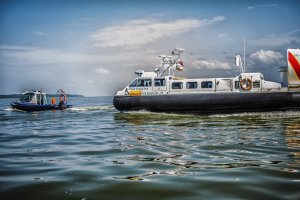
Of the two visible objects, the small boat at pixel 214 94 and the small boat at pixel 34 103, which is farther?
the small boat at pixel 34 103

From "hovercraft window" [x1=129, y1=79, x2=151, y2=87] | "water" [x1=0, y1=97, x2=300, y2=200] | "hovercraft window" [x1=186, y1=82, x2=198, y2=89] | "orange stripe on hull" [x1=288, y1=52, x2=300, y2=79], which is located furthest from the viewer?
"hovercraft window" [x1=129, y1=79, x2=151, y2=87]

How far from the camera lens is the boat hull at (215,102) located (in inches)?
579

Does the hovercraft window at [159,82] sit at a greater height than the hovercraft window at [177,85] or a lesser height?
greater

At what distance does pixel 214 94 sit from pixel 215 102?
0.45m

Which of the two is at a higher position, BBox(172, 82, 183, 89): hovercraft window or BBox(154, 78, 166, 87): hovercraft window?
BBox(154, 78, 166, 87): hovercraft window

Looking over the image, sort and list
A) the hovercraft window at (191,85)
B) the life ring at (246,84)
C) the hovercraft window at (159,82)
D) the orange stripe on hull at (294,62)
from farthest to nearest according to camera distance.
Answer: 1. the hovercraft window at (159,82)
2. the hovercraft window at (191,85)
3. the life ring at (246,84)
4. the orange stripe on hull at (294,62)

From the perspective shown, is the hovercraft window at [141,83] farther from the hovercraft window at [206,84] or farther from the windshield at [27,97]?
the windshield at [27,97]

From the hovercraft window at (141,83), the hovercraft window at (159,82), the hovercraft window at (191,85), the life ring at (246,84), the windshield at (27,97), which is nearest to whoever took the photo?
the life ring at (246,84)

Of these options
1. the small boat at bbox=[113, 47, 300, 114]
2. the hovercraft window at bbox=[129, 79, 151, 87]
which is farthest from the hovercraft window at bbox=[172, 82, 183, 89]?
the hovercraft window at bbox=[129, 79, 151, 87]

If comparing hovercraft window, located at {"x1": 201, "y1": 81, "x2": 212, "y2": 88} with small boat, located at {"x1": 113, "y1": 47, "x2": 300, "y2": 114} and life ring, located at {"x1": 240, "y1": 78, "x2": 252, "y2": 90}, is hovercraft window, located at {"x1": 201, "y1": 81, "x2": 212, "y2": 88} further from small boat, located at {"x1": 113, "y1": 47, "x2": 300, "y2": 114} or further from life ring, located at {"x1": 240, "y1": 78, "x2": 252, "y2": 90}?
life ring, located at {"x1": 240, "y1": 78, "x2": 252, "y2": 90}

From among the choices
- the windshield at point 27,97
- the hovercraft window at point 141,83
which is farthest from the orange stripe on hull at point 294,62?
the windshield at point 27,97

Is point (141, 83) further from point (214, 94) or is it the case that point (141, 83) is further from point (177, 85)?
point (214, 94)

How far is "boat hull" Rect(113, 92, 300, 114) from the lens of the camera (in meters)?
14.7

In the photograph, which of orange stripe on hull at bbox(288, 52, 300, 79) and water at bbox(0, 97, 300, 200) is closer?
water at bbox(0, 97, 300, 200)
